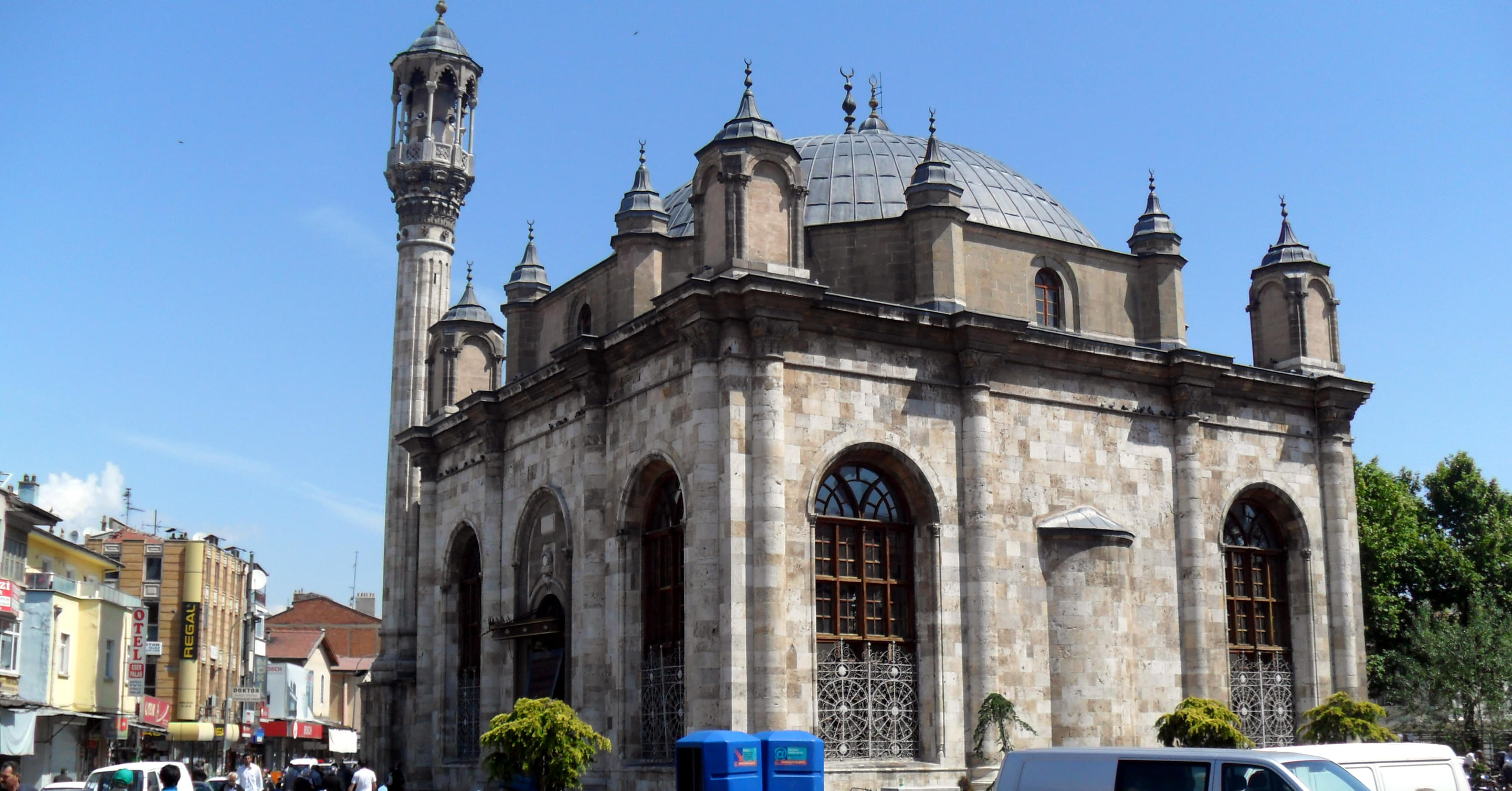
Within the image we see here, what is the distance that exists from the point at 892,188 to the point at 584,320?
6.67 metres

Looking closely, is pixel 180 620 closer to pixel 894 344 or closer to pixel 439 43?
pixel 439 43

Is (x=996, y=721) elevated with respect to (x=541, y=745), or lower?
elevated

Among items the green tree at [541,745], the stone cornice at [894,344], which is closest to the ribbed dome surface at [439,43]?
the stone cornice at [894,344]

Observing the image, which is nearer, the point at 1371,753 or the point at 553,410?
the point at 1371,753

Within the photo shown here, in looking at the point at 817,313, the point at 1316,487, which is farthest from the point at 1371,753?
the point at 1316,487

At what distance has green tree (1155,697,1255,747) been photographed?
76.1 feet

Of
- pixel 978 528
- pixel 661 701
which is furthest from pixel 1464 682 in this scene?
pixel 661 701

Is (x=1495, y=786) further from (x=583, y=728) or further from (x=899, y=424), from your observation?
(x=583, y=728)

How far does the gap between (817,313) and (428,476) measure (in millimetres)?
13808

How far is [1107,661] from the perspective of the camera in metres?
24.5

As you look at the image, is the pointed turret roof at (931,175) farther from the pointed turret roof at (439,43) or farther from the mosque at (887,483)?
the pointed turret roof at (439,43)

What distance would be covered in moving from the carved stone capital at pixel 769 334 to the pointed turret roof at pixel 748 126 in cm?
318

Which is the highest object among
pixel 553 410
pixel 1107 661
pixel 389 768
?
pixel 553 410

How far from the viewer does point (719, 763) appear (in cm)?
1816
